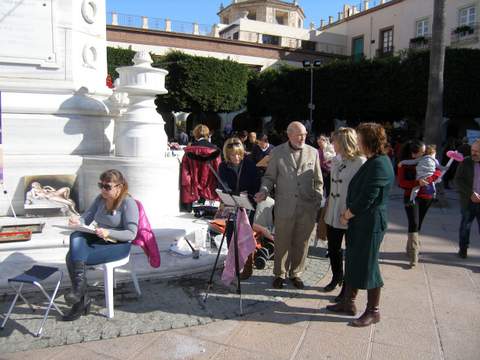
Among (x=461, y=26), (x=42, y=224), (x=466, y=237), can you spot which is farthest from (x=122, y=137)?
(x=461, y=26)

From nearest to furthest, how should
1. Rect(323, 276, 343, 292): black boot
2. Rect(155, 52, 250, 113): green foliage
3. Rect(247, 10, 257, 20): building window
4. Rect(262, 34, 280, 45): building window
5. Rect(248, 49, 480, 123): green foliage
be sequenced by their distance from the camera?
Rect(323, 276, 343, 292): black boot < Rect(248, 49, 480, 123): green foliage < Rect(155, 52, 250, 113): green foliage < Rect(262, 34, 280, 45): building window < Rect(247, 10, 257, 20): building window

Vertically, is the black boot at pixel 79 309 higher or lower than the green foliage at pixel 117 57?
lower

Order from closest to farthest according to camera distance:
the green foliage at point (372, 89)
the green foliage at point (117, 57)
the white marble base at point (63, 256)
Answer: the white marble base at point (63, 256) < the green foliage at point (372, 89) < the green foliage at point (117, 57)

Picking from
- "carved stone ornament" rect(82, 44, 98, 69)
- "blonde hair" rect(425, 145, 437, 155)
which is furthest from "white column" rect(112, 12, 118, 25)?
"blonde hair" rect(425, 145, 437, 155)

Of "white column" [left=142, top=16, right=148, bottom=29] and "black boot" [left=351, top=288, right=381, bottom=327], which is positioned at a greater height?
"white column" [left=142, top=16, right=148, bottom=29]

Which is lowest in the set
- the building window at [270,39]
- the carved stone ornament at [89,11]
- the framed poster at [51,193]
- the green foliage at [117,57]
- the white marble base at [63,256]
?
the white marble base at [63,256]

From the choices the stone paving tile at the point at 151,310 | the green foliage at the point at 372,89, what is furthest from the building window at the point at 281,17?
the stone paving tile at the point at 151,310

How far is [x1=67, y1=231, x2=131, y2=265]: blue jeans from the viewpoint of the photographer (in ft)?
12.4

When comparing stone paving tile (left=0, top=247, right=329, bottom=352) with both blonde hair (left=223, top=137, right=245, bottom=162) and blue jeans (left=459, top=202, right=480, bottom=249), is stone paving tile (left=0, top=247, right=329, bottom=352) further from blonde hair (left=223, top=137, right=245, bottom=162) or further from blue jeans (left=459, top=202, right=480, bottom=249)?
blue jeans (left=459, top=202, right=480, bottom=249)

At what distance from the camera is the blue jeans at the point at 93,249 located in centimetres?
377

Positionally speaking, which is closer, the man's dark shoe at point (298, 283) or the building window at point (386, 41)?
the man's dark shoe at point (298, 283)

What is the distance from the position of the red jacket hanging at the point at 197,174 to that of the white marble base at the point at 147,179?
1.14 feet

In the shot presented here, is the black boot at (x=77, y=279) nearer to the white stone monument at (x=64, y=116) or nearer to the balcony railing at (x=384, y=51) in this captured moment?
the white stone monument at (x=64, y=116)

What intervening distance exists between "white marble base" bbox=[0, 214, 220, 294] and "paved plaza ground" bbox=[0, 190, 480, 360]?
869 millimetres
